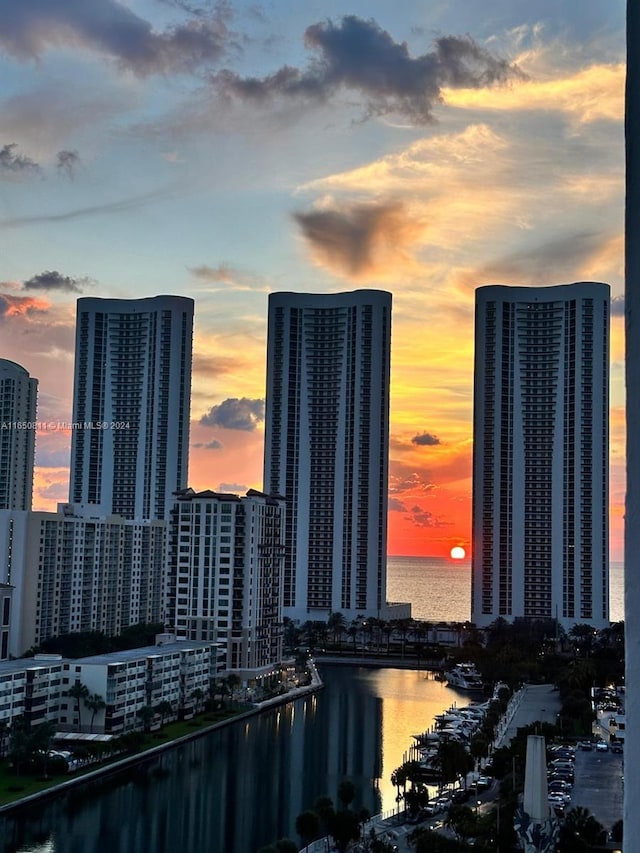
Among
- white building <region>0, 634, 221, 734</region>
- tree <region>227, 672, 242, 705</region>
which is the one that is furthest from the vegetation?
white building <region>0, 634, 221, 734</region>

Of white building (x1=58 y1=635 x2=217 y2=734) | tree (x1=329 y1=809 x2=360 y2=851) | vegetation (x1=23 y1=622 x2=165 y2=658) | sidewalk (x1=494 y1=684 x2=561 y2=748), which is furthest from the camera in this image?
vegetation (x1=23 y1=622 x2=165 y2=658)

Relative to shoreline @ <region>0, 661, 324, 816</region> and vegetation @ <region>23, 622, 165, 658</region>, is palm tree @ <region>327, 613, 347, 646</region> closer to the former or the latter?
shoreline @ <region>0, 661, 324, 816</region>

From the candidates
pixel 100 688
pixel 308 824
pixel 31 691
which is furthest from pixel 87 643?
pixel 308 824

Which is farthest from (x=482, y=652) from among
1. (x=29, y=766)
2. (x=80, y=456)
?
(x=80, y=456)

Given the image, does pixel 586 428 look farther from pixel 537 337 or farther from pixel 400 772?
pixel 400 772

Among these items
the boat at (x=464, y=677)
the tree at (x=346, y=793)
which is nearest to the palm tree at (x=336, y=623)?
the boat at (x=464, y=677)

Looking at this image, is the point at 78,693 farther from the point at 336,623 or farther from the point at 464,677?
the point at 336,623

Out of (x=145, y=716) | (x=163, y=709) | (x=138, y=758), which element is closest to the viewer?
(x=138, y=758)
